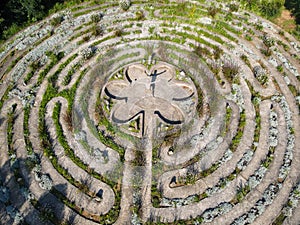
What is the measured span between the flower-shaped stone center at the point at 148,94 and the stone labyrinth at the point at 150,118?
120 mm

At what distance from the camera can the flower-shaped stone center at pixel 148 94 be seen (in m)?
29.6

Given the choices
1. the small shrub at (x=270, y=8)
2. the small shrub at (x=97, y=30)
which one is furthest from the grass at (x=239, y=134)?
the small shrub at (x=97, y=30)

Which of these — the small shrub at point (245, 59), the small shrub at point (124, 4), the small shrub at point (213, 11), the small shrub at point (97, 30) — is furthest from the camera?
the small shrub at point (124, 4)

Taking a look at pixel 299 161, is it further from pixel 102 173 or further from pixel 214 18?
pixel 214 18

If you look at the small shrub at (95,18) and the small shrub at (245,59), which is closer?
the small shrub at (245,59)

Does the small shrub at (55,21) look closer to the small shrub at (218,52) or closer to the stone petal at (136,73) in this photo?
the stone petal at (136,73)

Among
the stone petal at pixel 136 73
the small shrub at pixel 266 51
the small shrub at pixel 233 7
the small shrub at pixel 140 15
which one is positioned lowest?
the stone petal at pixel 136 73

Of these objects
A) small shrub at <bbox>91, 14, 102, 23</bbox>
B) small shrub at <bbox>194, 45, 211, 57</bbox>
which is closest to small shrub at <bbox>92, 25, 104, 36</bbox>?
small shrub at <bbox>91, 14, 102, 23</bbox>

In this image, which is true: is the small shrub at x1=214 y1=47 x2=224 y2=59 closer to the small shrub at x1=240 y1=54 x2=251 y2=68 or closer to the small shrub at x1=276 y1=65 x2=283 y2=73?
the small shrub at x1=240 y1=54 x2=251 y2=68

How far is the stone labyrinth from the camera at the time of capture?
24047 millimetres

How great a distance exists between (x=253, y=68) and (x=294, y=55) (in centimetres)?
510

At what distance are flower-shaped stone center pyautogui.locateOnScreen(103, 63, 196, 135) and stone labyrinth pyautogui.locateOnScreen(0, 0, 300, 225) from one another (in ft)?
0.39

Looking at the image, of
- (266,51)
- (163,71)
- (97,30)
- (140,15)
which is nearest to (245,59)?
(266,51)

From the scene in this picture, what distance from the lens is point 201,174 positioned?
84.0ft
